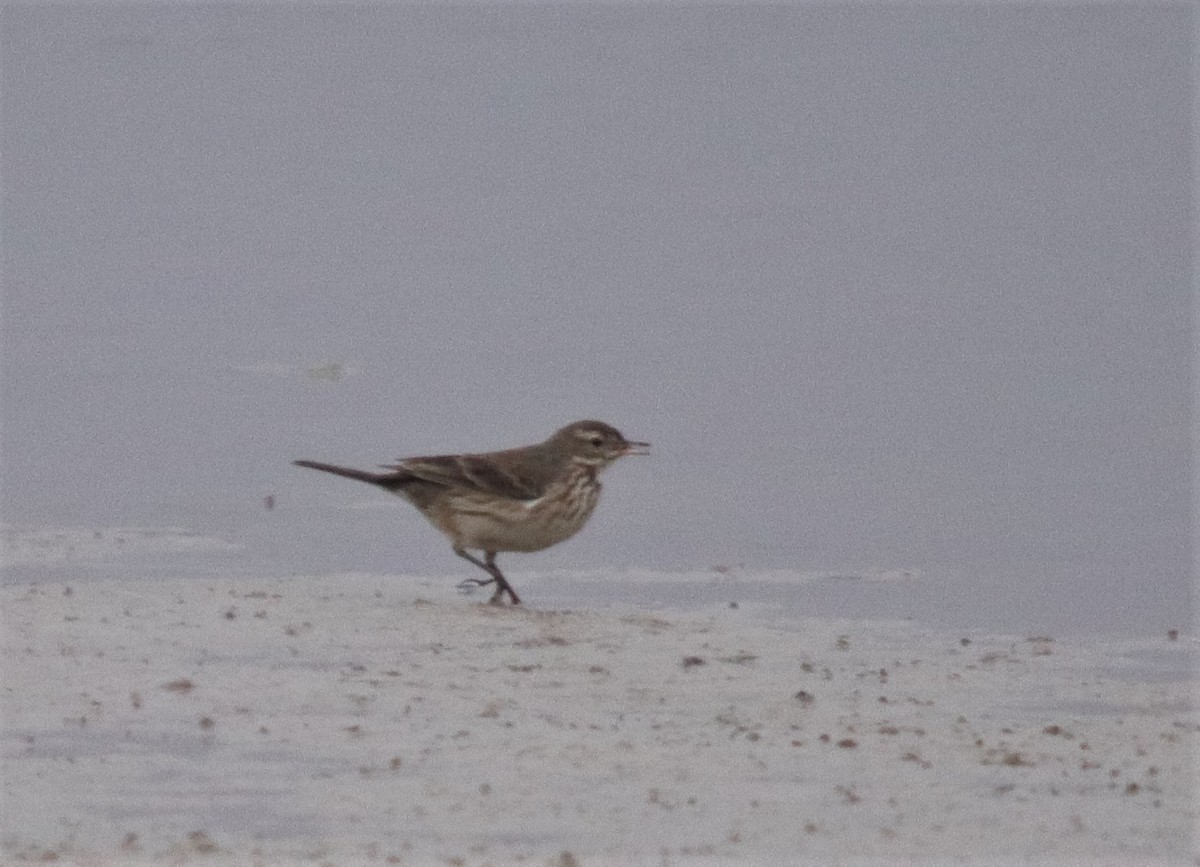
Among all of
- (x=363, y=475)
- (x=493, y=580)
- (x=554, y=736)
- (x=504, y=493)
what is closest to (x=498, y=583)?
(x=493, y=580)

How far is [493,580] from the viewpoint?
11812 millimetres

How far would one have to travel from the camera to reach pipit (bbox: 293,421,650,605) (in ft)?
38.3

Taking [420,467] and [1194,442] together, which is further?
[1194,442]

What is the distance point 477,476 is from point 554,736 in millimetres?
3226

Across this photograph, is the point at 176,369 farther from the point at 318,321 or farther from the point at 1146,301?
the point at 1146,301

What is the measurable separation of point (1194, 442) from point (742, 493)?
282 centimetres

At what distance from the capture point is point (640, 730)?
8766 mm

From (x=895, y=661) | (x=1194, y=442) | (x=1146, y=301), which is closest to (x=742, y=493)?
(x=1194, y=442)

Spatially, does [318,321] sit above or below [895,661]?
above

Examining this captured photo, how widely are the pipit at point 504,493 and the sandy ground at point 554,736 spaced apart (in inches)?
21.8

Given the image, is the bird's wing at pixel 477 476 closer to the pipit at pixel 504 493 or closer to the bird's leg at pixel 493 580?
the pipit at pixel 504 493

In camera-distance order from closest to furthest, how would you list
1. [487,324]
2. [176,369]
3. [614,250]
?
[176,369] → [487,324] → [614,250]

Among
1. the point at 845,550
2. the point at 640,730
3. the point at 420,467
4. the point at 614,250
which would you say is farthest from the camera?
the point at 614,250

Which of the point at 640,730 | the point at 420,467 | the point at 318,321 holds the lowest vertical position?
the point at 640,730
